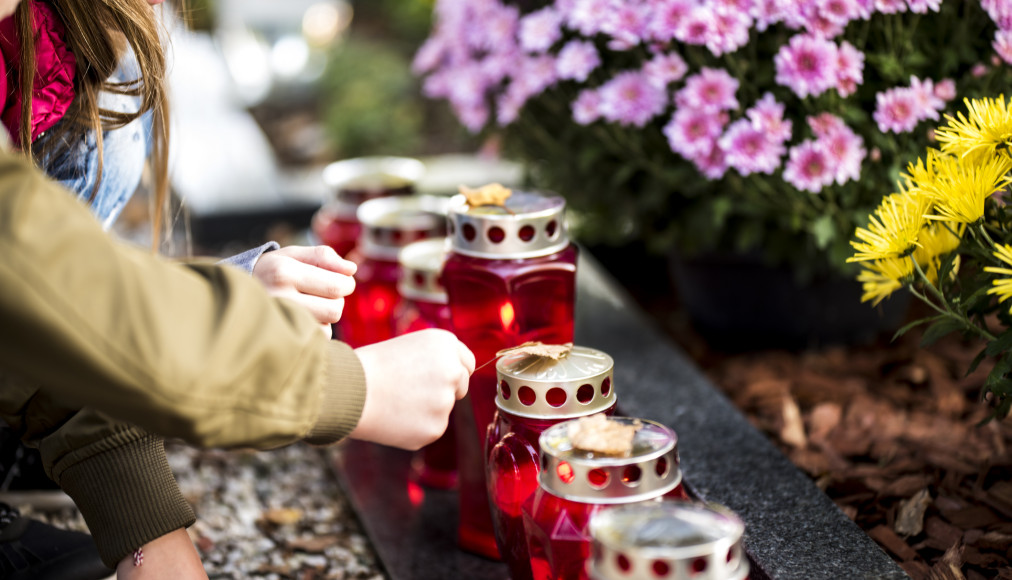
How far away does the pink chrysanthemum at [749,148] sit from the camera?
6.12ft

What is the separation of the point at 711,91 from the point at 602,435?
1030 millimetres

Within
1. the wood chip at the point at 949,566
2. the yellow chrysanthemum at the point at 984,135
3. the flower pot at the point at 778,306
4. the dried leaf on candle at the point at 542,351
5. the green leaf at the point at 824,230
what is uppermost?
the yellow chrysanthemum at the point at 984,135

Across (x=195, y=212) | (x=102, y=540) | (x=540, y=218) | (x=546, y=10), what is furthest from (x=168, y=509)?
(x=195, y=212)

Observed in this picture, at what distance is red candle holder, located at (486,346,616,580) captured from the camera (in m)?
1.28

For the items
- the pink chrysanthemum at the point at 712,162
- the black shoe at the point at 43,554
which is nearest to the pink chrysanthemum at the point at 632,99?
the pink chrysanthemum at the point at 712,162

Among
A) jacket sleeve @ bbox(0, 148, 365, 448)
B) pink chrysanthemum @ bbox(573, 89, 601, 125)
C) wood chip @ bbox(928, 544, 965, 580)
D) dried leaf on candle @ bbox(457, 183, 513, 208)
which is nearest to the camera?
jacket sleeve @ bbox(0, 148, 365, 448)

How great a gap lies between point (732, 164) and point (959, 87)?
0.49m

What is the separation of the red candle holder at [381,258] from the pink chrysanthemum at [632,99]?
52 centimetres

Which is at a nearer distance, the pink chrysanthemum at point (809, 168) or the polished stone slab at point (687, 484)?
the polished stone slab at point (687, 484)

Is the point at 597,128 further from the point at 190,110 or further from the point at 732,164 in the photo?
the point at 190,110

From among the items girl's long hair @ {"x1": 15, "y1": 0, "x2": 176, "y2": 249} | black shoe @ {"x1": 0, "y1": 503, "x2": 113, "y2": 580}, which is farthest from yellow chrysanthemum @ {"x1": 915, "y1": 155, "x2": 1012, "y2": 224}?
black shoe @ {"x1": 0, "y1": 503, "x2": 113, "y2": 580}

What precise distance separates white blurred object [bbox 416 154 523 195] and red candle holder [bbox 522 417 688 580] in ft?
9.48

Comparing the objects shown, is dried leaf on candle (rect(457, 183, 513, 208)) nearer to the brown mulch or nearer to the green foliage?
the brown mulch

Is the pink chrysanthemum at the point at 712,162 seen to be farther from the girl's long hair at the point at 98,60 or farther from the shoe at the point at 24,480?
the shoe at the point at 24,480
